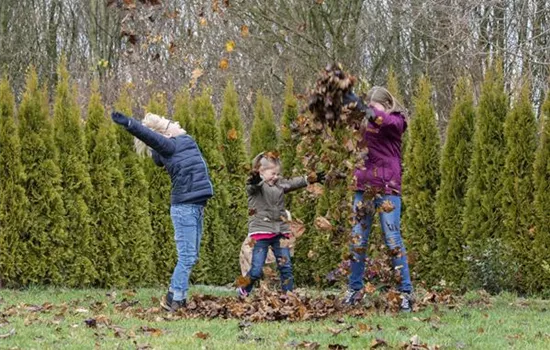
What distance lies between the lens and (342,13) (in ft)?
47.5

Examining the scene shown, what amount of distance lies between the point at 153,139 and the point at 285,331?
84.5 inches

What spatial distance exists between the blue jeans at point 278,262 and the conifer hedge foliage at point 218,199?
1172 millimetres

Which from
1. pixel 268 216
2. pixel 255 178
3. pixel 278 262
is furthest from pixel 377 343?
pixel 268 216

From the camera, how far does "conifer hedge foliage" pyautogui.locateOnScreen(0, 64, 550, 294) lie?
368 inches

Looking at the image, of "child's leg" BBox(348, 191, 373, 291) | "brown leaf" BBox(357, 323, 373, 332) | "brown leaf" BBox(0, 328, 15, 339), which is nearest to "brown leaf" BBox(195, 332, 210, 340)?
"brown leaf" BBox(357, 323, 373, 332)

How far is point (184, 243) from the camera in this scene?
7.31 m

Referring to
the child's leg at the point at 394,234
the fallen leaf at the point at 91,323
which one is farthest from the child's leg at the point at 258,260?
the fallen leaf at the point at 91,323

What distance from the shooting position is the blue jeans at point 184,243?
725 cm

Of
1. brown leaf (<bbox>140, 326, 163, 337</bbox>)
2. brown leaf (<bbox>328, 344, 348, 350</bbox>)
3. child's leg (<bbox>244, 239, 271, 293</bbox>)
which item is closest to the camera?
brown leaf (<bbox>328, 344, 348, 350</bbox>)

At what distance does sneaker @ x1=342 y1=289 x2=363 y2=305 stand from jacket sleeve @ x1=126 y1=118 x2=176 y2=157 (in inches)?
78.5

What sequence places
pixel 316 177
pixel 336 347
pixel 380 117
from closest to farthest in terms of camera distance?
pixel 336 347 → pixel 380 117 → pixel 316 177

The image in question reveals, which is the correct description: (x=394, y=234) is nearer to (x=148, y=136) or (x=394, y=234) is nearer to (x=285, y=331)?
(x=285, y=331)

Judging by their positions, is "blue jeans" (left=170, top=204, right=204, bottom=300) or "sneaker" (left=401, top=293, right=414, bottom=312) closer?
"sneaker" (left=401, top=293, right=414, bottom=312)

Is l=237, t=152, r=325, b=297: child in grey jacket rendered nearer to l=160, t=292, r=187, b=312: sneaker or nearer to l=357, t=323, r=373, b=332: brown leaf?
l=160, t=292, r=187, b=312: sneaker
